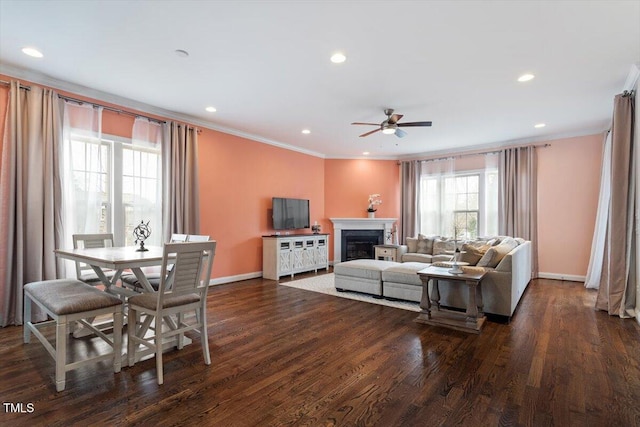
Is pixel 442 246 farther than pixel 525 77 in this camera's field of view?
Yes

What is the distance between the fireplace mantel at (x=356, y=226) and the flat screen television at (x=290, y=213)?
3.07 ft

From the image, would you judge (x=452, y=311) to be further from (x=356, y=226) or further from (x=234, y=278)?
(x=356, y=226)

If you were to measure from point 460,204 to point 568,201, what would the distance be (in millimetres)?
1974

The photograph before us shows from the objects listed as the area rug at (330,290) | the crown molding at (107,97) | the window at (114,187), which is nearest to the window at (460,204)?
the area rug at (330,290)

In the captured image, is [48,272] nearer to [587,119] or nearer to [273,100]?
[273,100]

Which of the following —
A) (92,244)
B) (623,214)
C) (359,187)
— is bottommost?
(92,244)

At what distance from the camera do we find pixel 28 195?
3562mm

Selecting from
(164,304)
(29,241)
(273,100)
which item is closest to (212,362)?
(164,304)

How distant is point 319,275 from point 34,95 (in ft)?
16.8

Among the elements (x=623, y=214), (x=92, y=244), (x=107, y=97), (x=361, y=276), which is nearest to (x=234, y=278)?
(x=361, y=276)

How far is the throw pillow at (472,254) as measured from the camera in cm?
404

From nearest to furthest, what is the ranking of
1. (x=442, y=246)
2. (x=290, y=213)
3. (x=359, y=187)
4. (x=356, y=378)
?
1. (x=356, y=378)
2. (x=442, y=246)
3. (x=290, y=213)
4. (x=359, y=187)

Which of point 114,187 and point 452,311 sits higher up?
point 114,187

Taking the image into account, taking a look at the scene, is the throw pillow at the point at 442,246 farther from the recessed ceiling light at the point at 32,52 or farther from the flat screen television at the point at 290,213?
the recessed ceiling light at the point at 32,52
